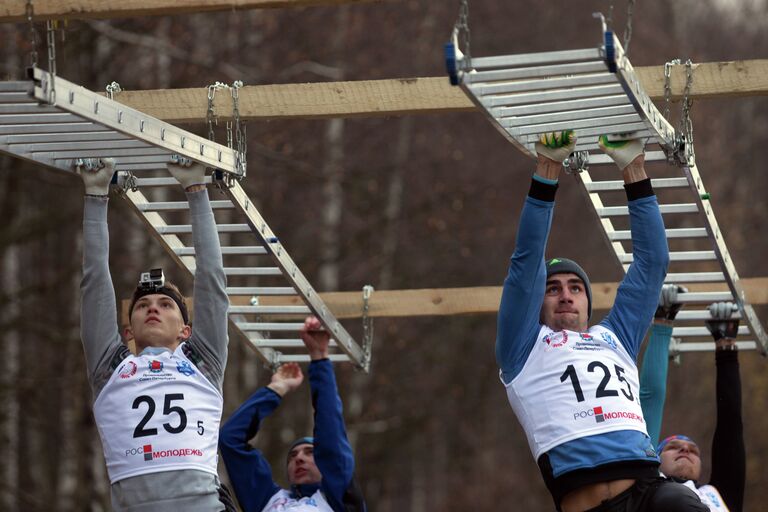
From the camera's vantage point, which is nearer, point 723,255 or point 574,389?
point 574,389

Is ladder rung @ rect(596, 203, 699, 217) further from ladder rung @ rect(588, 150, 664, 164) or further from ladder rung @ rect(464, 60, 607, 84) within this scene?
ladder rung @ rect(464, 60, 607, 84)

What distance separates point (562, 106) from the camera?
295 inches

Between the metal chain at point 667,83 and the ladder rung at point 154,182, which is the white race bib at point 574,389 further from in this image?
the ladder rung at point 154,182

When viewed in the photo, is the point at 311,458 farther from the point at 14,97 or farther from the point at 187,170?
the point at 14,97

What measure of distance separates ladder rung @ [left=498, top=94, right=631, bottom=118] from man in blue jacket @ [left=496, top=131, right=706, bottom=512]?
5.4 inches

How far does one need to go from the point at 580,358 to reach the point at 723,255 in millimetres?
2224

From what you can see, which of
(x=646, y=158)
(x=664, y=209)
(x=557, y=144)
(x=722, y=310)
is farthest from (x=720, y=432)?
(x=557, y=144)

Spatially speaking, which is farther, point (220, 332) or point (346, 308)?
point (346, 308)

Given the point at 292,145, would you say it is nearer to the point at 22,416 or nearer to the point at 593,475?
the point at 22,416

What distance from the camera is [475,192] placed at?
82.7 feet

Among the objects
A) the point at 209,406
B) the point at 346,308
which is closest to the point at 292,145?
the point at 346,308

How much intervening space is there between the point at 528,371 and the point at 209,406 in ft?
5.16

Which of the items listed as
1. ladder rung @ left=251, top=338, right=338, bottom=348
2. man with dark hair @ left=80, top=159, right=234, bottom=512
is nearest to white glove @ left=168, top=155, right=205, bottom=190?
man with dark hair @ left=80, top=159, right=234, bottom=512

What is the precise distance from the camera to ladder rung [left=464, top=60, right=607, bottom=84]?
22.7 ft
